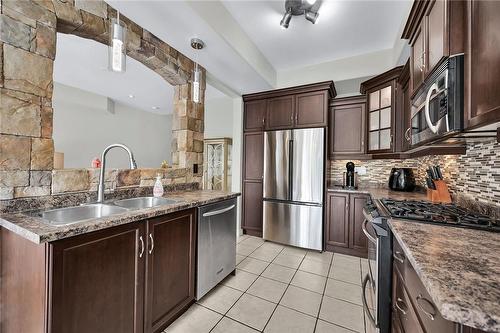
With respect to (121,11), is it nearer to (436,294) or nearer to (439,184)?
(436,294)

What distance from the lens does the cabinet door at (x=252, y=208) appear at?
11.5 ft

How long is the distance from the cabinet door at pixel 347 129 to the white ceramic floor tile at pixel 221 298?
238cm

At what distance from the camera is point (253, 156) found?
142 inches

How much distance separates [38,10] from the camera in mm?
1358

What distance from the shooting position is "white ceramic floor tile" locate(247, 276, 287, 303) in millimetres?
1987

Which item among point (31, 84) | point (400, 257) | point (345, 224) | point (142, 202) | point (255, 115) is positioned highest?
point (255, 115)

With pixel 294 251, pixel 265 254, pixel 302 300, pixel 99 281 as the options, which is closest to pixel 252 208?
pixel 265 254

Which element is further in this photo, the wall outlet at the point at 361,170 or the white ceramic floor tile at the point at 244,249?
the wall outlet at the point at 361,170

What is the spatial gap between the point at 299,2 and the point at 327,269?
2897 millimetres

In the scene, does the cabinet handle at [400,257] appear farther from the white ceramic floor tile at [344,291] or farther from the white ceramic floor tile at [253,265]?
the white ceramic floor tile at [253,265]

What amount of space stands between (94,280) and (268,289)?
154cm

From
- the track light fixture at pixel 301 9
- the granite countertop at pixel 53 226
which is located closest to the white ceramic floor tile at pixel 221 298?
the granite countertop at pixel 53 226

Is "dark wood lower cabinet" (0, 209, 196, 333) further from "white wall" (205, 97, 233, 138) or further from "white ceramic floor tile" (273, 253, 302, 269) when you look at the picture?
"white wall" (205, 97, 233, 138)

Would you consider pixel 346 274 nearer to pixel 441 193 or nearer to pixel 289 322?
pixel 289 322
